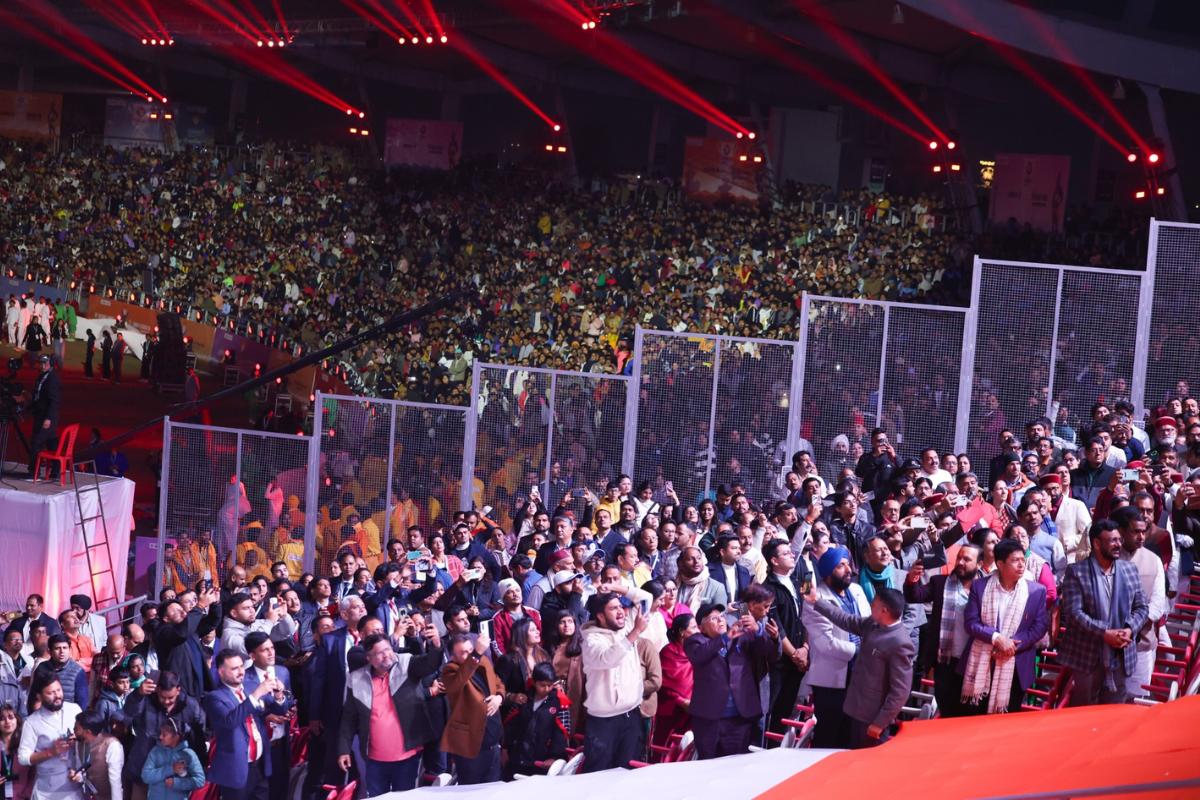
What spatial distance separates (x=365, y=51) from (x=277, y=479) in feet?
63.6

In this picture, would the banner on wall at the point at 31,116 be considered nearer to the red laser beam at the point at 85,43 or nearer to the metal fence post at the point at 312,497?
the red laser beam at the point at 85,43

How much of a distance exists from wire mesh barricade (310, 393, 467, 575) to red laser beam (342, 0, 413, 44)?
1527 centimetres

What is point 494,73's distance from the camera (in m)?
30.5

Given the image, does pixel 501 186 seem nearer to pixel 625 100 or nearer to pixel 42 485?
pixel 625 100

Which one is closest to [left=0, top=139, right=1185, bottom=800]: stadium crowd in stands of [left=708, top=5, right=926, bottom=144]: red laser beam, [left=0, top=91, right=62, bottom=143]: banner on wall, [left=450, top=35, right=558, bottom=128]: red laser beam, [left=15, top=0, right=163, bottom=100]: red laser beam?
[left=708, top=5, right=926, bottom=144]: red laser beam

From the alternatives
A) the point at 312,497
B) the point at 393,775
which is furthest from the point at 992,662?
the point at 312,497

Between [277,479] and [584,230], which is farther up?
[584,230]

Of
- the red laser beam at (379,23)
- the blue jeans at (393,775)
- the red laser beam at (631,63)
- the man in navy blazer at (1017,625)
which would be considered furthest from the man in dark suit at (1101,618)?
the red laser beam at (379,23)

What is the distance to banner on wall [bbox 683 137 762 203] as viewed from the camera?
2738 cm

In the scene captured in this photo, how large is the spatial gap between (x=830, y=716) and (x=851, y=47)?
17.8 meters

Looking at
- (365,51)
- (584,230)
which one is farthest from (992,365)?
(365,51)

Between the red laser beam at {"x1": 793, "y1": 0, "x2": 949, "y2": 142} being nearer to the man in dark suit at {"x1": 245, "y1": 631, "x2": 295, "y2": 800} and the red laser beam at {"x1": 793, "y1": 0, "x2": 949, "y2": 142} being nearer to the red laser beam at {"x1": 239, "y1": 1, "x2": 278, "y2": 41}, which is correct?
the red laser beam at {"x1": 239, "y1": 1, "x2": 278, "y2": 41}

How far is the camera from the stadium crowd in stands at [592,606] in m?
7.55

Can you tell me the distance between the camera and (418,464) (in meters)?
15.3
